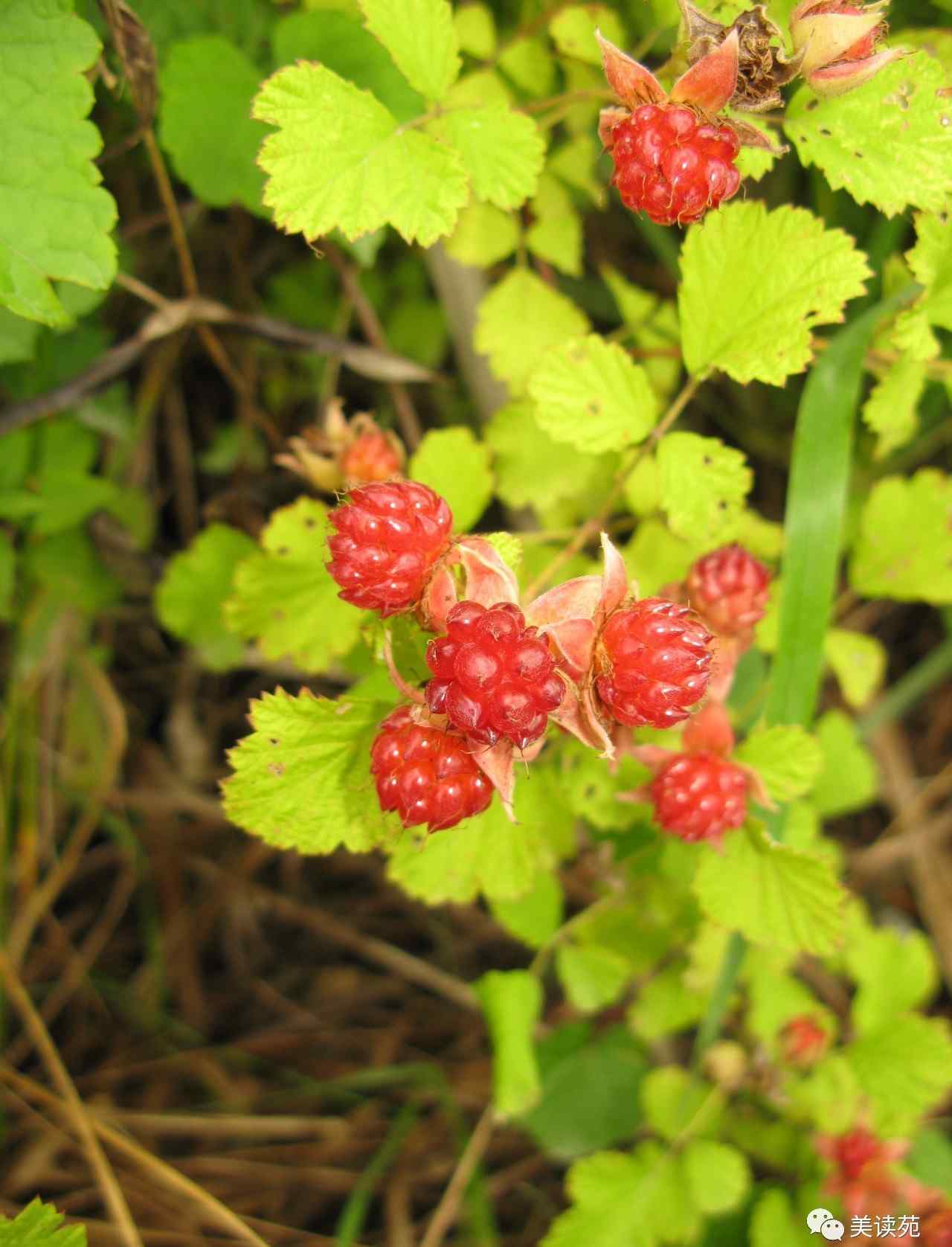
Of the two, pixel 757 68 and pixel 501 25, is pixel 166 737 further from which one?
pixel 757 68

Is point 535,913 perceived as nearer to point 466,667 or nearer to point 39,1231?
point 39,1231

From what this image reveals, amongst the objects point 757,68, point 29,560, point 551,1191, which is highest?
point 757,68

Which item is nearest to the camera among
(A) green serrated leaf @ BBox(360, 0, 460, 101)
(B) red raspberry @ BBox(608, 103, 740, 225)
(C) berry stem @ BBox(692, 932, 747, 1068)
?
(B) red raspberry @ BBox(608, 103, 740, 225)

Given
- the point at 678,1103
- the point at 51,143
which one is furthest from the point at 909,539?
the point at 51,143

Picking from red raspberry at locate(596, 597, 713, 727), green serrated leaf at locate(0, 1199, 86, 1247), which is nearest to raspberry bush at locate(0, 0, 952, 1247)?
red raspberry at locate(596, 597, 713, 727)

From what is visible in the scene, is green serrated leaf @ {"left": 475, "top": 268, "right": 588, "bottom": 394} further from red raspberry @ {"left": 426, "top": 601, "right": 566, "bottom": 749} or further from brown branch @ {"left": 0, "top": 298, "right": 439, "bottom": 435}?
red raspberry @ {"left": 426, "top": 601, "right": 566, "bottom": 749}

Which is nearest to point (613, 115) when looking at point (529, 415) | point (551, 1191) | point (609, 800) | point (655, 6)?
point (655, 6)
